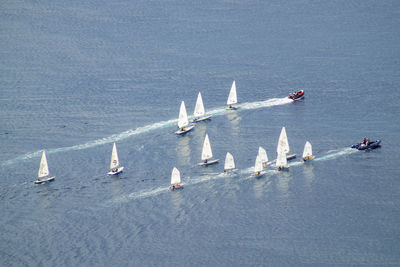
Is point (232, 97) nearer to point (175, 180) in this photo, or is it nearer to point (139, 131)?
point (139, 131)

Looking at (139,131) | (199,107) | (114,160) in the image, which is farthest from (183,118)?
(114,160)

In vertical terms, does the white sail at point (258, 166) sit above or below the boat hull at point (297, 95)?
below

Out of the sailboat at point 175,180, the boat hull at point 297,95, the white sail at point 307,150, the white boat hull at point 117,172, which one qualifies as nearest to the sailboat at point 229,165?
the sailboat at point 175,180

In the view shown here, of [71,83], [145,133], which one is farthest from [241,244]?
[71,83]

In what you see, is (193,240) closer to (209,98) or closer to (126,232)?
(126,232)

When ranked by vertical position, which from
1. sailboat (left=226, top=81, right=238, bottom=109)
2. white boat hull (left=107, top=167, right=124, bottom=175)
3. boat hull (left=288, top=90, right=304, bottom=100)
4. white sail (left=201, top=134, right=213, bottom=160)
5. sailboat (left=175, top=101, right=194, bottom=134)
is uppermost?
sailboat (left=226, top=81, right=238, bottom=109)

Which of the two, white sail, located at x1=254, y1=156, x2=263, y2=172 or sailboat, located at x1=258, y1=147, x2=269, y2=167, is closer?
white sail, located at x1=254, y1=156, x2=263, y2=172

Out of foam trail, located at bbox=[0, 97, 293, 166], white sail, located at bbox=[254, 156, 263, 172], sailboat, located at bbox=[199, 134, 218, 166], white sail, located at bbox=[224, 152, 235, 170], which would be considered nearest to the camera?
white sail, located at bbox=[254, 156, 263, 172]

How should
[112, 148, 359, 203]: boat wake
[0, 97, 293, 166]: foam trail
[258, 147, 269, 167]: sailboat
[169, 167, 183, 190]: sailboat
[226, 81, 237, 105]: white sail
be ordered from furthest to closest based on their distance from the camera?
[226, 81, 237, 105]: white sail
[0, 97, 293, 166]: foam trail
[258, 147, 269, 167]: sailboat
[169, 167, 183, 190]: sailboat
[112, 148, 359, 203]: boat wake

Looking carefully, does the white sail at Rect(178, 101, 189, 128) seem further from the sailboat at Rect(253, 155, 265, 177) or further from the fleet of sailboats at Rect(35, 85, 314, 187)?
the sailboat at Rect(253, 155, 265, 177)

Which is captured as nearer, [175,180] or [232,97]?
[175,180]

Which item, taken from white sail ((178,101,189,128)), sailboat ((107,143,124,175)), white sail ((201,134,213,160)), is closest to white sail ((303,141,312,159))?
white sail ((201,134,213,160))

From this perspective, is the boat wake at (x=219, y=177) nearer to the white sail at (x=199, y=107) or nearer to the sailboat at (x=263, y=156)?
the sailboat at (x=263, y=156)
